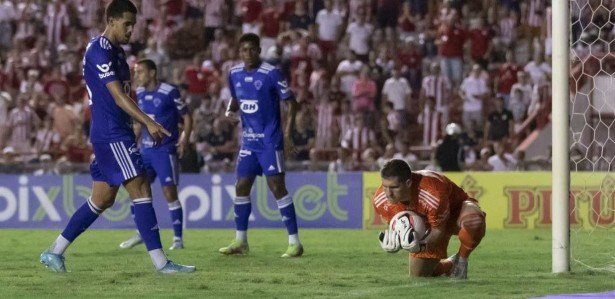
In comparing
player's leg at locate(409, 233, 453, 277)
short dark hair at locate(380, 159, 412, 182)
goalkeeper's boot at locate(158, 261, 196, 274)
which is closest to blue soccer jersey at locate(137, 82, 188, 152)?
goalkeeper's boot at locate(158, 261, 196, 274)

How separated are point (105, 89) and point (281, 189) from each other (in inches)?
125

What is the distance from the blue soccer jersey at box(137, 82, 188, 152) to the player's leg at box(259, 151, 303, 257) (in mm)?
1599

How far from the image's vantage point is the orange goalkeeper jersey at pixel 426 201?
386 inches

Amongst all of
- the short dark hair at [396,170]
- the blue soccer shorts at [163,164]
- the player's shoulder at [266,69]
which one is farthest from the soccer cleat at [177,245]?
the short dark hair at [396,170]

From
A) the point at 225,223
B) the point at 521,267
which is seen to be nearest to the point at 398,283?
the point at 521,267

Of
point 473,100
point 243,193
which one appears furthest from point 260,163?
point 473,100

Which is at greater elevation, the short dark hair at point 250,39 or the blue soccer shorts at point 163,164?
the short dark hair at point 250,39

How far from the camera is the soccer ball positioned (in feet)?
31.4

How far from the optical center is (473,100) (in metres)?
22.2

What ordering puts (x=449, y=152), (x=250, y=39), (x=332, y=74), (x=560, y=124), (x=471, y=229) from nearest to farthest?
(x=471, y=229) → (x=560, y=124) → (x=250, y=39) → (x=449, y=152) → (x=332, y=74)

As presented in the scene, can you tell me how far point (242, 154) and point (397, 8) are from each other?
37.9 feet

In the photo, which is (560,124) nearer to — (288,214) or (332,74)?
(288,214)

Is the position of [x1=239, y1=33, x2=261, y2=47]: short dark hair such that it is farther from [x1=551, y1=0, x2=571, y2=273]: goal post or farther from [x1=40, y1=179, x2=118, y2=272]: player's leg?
[x1=551, y1=0, x2=571, y2=273]: goal post

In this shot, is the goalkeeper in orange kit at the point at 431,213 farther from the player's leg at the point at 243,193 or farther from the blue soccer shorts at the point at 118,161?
the player's leg at the point at 243,193
